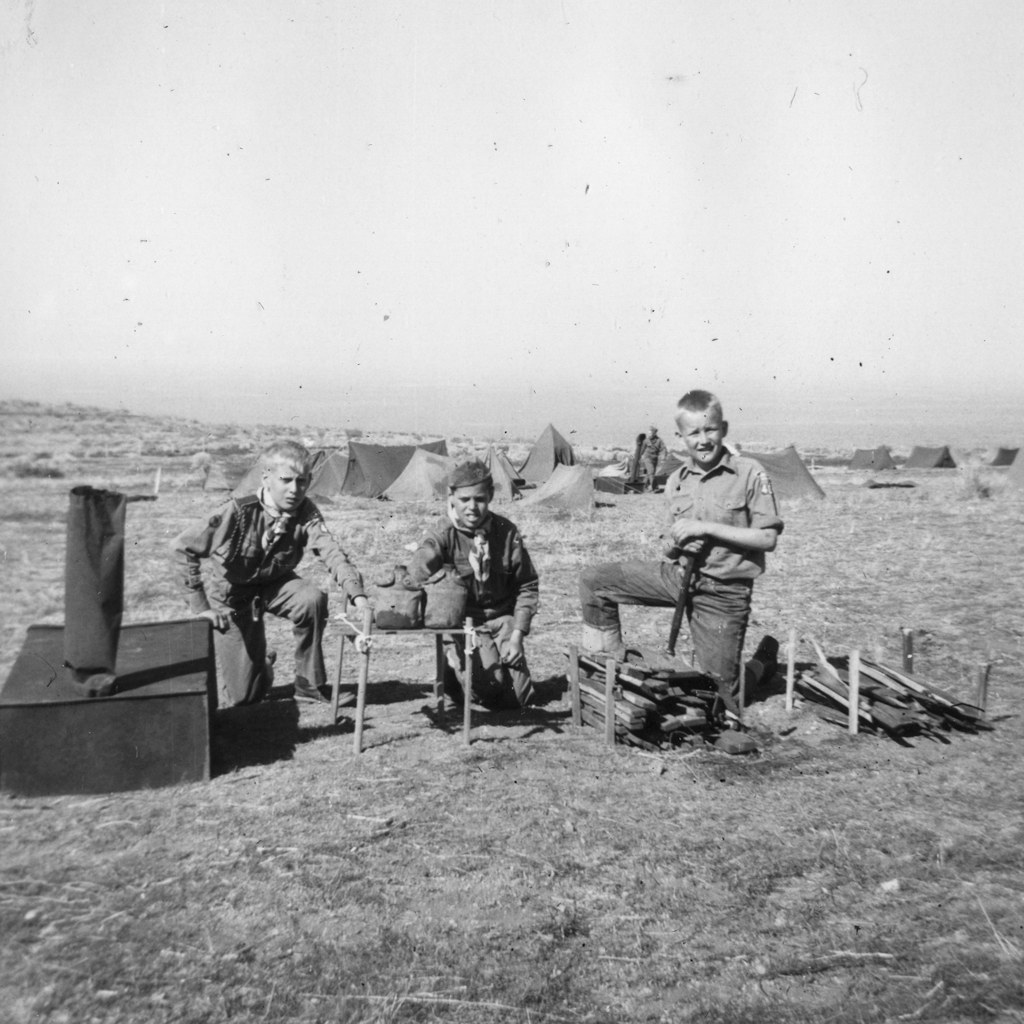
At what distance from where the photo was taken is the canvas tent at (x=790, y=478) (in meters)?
23.0

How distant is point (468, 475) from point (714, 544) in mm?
1760

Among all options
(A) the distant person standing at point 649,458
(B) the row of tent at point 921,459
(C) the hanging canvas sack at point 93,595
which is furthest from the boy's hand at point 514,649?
(B) the row of tent at point 921,459

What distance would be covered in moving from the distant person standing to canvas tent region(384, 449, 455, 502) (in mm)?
5684

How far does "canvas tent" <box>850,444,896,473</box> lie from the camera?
33062mm

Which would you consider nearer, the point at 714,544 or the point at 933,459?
the point at 714,544

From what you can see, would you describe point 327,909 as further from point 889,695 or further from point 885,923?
point 889,695

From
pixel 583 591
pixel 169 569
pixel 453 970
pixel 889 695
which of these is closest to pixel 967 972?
pixel 453 970

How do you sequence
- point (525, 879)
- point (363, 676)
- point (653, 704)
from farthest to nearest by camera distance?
1. point (653, 704)
2. point (363, 676)
3. point (525, 879)

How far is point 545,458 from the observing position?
27312 millimetres

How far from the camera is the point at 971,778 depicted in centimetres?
521

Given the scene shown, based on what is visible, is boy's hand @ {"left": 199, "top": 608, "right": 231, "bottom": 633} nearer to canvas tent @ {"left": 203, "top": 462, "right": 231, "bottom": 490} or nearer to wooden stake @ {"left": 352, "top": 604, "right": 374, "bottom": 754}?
wooden stake @ {"left": 352, "top": 604, "right": 374, "bottom": 754}

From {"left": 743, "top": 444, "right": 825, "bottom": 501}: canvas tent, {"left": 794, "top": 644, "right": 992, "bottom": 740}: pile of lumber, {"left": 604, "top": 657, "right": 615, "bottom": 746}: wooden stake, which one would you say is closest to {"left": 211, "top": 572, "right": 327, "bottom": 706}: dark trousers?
{"left": 604, "top": 657, "right": 615, "bottom": 746}: wooden stake

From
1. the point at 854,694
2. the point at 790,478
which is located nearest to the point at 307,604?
Answer: the point at 854,694

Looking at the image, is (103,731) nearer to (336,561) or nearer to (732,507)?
(336,561)
